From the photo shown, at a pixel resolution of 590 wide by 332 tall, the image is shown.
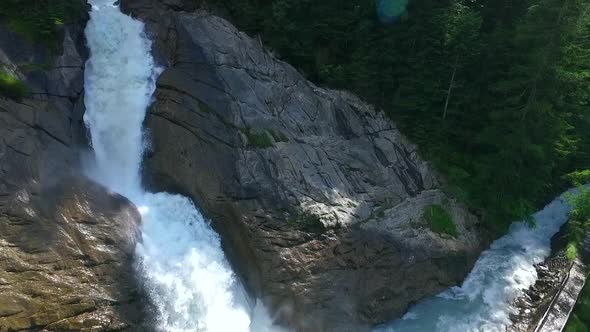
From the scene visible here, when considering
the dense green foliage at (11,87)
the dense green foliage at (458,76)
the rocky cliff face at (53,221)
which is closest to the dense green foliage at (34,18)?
the rocky cliff face at (53,221)

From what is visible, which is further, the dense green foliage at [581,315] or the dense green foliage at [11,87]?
the dense green foliage at [581,315]

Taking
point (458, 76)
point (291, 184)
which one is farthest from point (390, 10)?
point (291, 184)

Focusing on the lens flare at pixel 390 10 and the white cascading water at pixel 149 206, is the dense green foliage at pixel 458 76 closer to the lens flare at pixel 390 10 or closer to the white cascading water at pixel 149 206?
the lens flare at pixel 390 10

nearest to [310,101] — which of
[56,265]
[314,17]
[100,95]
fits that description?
[314,17]

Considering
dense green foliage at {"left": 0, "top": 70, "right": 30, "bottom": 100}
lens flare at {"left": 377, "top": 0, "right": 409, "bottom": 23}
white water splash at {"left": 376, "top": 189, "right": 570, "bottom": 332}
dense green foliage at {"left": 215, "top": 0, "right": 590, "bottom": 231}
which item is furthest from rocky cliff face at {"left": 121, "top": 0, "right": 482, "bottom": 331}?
lens flare at {"left": 377, "top": 0, "right": 409, "bottom": 23}

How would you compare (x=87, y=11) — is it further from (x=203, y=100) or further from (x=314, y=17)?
(x=314, y=17)

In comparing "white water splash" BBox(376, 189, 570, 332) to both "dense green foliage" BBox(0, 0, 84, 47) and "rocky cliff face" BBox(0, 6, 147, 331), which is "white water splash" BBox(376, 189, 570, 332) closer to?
"rocky cliff face" BBox(0, 6, 147, 331)
